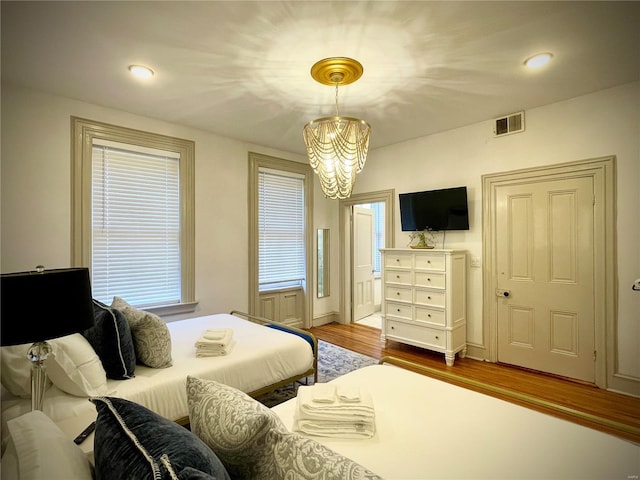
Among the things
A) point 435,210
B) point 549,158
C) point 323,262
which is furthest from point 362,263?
point 549,158

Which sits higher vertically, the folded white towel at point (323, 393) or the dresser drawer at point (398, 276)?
the dresser drawer at point (398, 276)

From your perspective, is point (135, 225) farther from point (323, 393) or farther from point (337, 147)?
point (323, 393)

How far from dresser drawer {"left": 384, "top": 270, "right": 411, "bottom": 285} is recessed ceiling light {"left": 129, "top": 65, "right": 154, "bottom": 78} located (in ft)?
11.0

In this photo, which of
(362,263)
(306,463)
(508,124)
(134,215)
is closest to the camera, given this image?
(306,463)

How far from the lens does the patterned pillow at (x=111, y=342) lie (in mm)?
1823

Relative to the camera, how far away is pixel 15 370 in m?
1.51

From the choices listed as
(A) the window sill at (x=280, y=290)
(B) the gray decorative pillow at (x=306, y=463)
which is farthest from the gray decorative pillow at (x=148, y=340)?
(A) the window sill at (x=280, y=290)

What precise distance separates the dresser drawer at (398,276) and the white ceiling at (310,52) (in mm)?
1947

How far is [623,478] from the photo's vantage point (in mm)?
1083

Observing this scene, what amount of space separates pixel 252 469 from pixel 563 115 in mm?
4016

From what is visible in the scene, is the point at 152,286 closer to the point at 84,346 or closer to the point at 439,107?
the point at 84,346

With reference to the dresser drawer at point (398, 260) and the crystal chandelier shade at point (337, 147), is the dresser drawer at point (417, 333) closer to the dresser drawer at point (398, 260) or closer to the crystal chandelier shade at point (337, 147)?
the dresser drawer at point (398, 260)

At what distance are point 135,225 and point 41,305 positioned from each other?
245 centimetres

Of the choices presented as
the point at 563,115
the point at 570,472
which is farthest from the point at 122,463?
the point at 563,115
